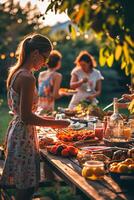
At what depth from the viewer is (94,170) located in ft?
12.4

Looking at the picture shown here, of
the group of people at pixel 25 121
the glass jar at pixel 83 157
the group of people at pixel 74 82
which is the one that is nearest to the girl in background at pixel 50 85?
the group of people at pixel 74 82

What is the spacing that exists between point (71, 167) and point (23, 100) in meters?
0.68

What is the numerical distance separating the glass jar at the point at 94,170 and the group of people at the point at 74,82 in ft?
16.0

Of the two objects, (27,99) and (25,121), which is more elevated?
(27,99)

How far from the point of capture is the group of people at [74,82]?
28.7ft

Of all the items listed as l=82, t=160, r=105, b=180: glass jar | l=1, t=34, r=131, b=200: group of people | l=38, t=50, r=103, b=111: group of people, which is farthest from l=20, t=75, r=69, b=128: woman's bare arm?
l=38, t=50, r=103, b=111: group of people

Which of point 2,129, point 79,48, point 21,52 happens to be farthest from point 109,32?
point 79,48

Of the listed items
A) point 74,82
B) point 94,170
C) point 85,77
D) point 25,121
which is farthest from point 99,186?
point 74,82

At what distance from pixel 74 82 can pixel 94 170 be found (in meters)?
5.67

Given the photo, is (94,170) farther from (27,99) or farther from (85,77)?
(85,77)

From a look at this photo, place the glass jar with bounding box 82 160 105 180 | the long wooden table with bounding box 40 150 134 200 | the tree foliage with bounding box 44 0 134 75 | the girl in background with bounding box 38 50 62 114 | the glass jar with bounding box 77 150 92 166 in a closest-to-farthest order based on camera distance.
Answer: the tree foliage with bounding box 44 0 134 75, the long wooden table with bounding box 40 150 134 200, the glass jar with bounding box 82 160 105 180, the glass jar with bounding box 77 150 92 166, the girl in background with bounding box 38 50 62 114

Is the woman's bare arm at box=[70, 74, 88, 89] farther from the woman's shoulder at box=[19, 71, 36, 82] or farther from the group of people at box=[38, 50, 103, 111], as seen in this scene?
the woman's shoulder at box=[19, 71, 36, 82]

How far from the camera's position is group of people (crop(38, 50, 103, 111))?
8758 mm

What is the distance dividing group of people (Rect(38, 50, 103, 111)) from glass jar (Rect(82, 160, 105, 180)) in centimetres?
488
